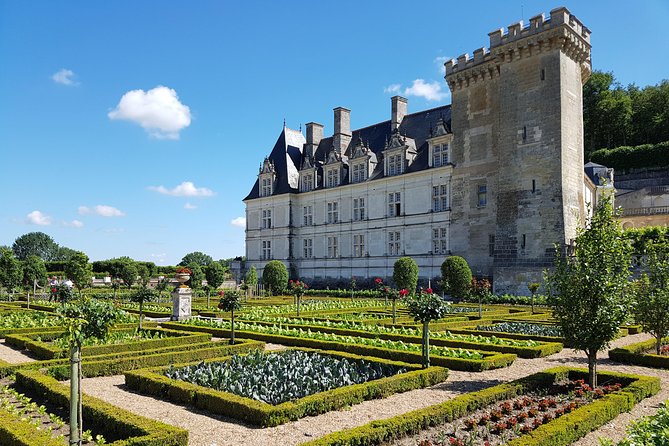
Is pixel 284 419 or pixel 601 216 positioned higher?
pixel 601 216

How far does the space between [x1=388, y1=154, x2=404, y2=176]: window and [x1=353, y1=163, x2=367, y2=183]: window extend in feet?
8.55

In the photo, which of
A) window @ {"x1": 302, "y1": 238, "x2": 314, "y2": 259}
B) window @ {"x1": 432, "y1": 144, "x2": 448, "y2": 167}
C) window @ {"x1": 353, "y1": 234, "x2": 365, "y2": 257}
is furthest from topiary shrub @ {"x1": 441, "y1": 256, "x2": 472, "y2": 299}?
window @ {"x1": 302, "y1": 238, "x2": 314, "y2": 259}

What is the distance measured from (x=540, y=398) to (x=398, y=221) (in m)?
30.1

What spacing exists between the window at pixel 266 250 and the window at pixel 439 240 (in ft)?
56.4

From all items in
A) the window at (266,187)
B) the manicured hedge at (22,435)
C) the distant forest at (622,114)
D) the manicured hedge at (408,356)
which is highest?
the distant forest at (622,114)

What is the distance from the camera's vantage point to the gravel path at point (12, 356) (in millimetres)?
13111

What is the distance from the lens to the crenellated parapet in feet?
98.5

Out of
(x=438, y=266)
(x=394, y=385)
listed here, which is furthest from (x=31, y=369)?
(x=438, y=266)

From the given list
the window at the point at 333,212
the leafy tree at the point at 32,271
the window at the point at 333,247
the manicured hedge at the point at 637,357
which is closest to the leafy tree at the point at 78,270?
the leafy tree at the point at 32,271

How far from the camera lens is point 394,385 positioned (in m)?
9.70

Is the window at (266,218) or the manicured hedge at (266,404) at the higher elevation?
the window at (266,218)

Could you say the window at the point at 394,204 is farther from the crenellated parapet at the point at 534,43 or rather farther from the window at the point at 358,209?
the crenellated parapet at the point at 534,43

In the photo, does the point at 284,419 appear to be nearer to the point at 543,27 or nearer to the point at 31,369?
the point at 31,369

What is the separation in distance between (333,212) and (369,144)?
20.9 ft
